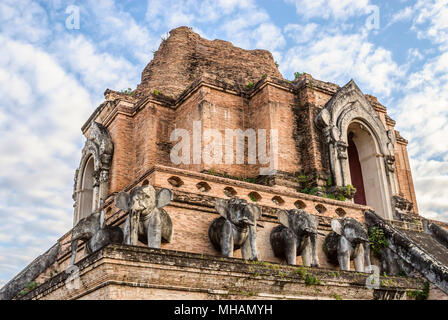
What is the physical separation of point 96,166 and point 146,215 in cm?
735

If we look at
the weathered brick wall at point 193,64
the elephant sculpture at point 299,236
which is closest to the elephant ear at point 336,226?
the elephant sculpture at point 299,236

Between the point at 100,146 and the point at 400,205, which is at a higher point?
the point at 100,146

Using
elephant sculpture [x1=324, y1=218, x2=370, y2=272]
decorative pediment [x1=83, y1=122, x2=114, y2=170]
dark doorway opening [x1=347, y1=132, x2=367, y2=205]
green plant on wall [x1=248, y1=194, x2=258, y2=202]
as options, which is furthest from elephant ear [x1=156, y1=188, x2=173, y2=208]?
dark doorway opening [x1=347, y1=132, x2=367, y2=205]

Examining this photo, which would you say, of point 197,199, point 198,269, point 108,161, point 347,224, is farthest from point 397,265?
point 108,161

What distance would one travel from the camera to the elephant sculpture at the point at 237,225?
8.35m

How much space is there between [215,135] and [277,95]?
87.0 inches

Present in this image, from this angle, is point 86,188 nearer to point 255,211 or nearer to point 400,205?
point 255,211

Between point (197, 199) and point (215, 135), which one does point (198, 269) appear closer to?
point (197, 199)

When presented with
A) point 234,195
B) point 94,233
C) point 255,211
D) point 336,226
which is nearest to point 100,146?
point 234,195

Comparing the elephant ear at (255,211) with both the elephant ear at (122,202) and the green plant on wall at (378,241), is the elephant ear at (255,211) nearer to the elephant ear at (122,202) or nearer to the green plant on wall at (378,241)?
the elephant ear at (122,202)

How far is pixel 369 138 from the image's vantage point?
15320mm

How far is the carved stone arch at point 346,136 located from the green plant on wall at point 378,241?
2.32m

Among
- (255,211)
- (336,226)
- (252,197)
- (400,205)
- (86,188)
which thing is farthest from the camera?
(86,188)

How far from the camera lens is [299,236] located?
905 cm
